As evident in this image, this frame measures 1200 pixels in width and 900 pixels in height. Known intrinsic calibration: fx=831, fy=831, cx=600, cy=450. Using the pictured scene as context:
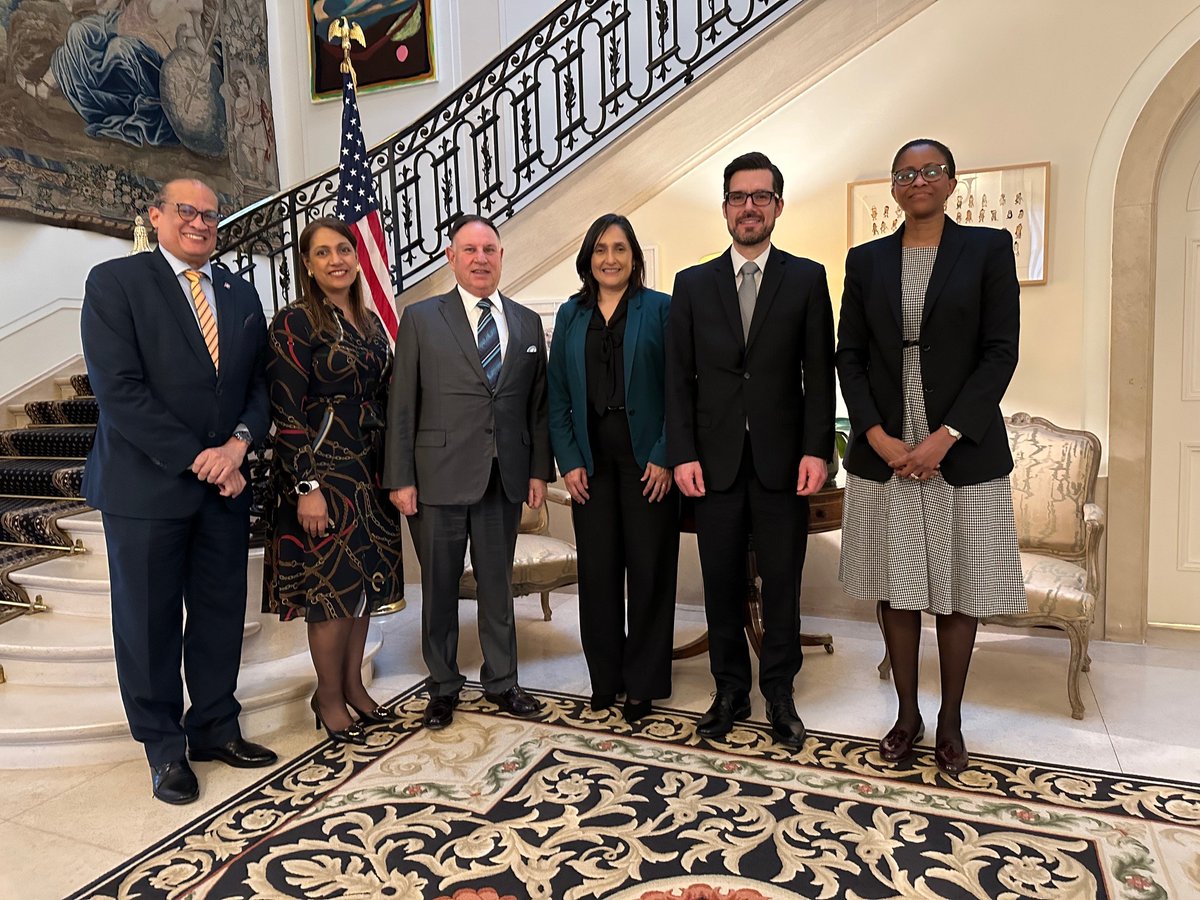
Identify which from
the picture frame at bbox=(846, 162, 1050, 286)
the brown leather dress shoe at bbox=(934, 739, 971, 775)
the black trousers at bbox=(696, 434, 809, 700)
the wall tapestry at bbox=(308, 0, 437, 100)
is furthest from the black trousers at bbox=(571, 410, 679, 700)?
the wall tapestry at bbox=(308, 0, 437, 100)

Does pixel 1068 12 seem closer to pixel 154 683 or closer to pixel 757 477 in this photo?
pixel 757 477

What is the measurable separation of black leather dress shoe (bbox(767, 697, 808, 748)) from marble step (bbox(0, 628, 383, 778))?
1.81 meters

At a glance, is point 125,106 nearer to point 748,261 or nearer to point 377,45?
point 377,45

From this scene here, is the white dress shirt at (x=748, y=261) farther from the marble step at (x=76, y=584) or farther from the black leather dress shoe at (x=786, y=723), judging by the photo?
the marble step at (x=76, y=584)

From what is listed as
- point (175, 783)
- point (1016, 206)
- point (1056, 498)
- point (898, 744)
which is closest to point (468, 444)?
point (175, 783)

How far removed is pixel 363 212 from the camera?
4.87 m

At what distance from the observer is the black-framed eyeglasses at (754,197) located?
2.79m

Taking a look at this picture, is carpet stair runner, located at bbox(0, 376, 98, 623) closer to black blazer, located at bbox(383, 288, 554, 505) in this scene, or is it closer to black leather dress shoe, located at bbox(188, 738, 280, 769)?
black leather dress shoe, located at bbox(188, 738, 280, 769)

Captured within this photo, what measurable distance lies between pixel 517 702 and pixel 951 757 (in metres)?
1.58

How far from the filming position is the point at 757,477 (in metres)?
2.88

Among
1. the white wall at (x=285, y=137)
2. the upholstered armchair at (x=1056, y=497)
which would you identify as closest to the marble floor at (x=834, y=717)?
the upholstered armchair at (x=1056, y=497)

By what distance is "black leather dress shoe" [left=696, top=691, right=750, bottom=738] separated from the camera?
9.90 feet

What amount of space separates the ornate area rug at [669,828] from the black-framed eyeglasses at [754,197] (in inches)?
74.5

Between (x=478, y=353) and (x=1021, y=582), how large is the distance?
2008 millimetres
